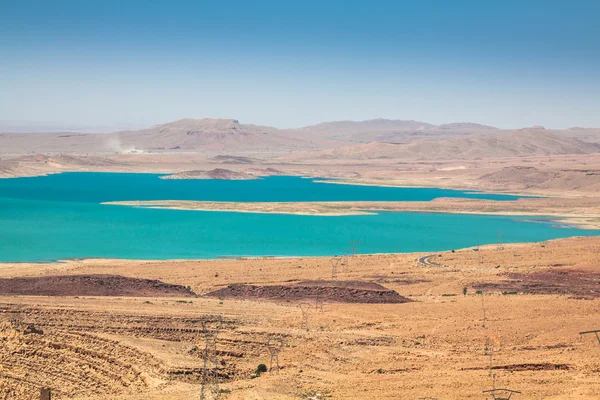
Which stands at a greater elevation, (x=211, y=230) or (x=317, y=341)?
(x=317, y=341)

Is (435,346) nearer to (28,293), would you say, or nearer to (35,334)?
(35,334)

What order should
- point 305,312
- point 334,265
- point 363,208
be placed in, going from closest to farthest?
point 305,312, point 334,265, point 363,208

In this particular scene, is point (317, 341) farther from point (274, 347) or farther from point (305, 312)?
point (305, 312)

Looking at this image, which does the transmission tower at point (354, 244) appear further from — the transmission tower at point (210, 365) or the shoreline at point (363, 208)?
the transmission tower at point (210, 365)

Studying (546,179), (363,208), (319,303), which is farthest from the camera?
(546,179)

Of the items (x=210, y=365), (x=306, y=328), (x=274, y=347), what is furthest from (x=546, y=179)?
(x=210, y=365)

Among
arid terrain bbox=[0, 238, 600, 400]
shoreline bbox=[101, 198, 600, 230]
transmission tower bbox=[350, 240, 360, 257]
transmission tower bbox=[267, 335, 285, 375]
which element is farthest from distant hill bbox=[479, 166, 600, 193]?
transmission tower bbox=[267, 335, 285, 375]
